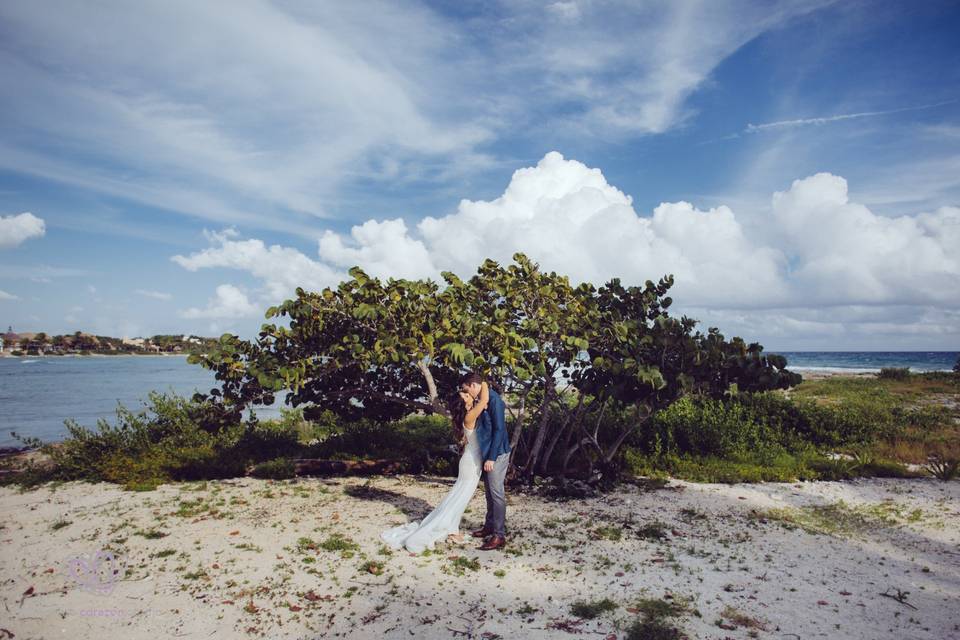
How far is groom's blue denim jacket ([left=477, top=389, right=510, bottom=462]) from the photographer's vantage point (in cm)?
693

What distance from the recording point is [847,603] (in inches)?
207

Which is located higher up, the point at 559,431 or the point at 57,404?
the point at 559,431

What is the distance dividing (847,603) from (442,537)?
446 centimetres

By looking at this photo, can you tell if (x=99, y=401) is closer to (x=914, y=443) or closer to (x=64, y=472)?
(x=64, y=472)

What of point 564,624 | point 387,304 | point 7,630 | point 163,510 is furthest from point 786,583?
point 163,510

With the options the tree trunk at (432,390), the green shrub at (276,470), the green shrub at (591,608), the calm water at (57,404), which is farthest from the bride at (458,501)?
the calm water at (57,404)

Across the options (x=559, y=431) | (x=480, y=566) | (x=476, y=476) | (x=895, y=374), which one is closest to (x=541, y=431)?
(x=559, y=431)

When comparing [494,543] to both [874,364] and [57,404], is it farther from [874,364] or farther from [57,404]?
[874,364]

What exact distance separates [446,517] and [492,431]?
1.29m

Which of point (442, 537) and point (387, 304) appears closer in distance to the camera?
point (442, 537)

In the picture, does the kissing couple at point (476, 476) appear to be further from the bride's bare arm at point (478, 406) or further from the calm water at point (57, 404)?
the calm water at point (57, 404)

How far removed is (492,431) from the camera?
7.01 meters

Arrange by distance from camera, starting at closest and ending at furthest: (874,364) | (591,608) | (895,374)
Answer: (591,608)
(895,374)
(874,364)

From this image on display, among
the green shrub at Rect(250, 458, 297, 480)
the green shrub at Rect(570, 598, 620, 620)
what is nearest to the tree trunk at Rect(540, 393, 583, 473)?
the green shrub at Rect(570, 598, 620, 620)
